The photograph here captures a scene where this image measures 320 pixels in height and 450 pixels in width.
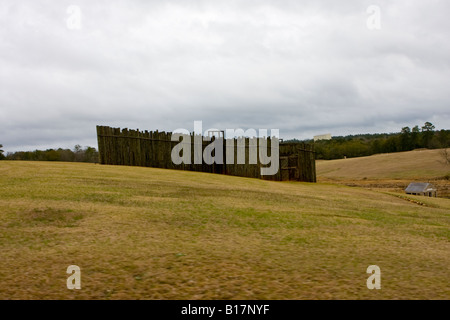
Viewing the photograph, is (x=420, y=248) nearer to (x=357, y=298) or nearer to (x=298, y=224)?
(x=298, y=224)

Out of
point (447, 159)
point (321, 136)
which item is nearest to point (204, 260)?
point (447, 159)

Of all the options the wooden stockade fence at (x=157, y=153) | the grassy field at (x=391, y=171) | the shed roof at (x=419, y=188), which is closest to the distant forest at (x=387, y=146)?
the grassy field at (x=391, y=171)

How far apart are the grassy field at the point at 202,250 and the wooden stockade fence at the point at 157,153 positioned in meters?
10.8

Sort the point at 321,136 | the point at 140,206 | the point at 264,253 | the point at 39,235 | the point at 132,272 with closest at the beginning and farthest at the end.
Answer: the point at 132,272 → the point at 264,253 → the point at 39,235 → the point at 140,206 → the point at 321,136

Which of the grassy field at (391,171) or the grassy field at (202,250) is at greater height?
the grassy field at (391,171)

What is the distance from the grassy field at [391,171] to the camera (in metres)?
45.4

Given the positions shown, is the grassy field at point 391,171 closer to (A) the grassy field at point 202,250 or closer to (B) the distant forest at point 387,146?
(B) the distant forest at point 387,146

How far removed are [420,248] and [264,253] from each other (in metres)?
2.68

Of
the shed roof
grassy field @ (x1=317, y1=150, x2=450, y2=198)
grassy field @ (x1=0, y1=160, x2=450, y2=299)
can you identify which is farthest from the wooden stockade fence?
grassy field @ (x1=317, y1=150, x2=450, y2=198)

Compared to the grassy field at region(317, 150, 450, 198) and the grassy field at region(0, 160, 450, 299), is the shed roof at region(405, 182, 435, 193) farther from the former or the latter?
the grassy field at region(0, 160, 450, 299)

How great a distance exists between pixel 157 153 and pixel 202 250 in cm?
1654

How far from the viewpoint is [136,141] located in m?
21.0

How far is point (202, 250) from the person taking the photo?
17.3 feet
